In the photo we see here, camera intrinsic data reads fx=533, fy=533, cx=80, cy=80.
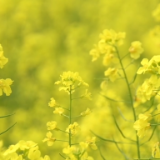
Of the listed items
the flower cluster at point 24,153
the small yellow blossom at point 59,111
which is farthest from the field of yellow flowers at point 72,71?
the flower cluster at point 24,153

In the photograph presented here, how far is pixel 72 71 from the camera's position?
6.28 m

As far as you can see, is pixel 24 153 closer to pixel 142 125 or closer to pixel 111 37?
pixel 142 125

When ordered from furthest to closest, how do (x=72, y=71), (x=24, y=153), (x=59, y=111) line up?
(x=72, y=71) → (x=59, y=111) → (x=24, y=153)

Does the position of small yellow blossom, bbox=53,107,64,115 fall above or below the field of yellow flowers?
below

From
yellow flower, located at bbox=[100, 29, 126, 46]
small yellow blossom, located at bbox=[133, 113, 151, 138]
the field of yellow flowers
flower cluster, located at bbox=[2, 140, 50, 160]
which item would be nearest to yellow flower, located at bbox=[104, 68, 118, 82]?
the field of yellow flowers

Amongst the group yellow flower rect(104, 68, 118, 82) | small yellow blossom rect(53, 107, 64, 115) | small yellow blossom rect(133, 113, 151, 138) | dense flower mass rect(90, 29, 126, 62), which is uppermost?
dense flower mass rect(90, 29, 126, 62)

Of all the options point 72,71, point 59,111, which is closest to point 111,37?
point 59,111

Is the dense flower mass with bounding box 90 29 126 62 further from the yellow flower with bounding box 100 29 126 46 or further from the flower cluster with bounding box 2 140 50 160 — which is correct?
the flower cluster with bounding box 2 140 50 160

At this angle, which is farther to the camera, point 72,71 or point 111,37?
point 72,71

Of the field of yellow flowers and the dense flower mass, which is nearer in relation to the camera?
the dense flower mass

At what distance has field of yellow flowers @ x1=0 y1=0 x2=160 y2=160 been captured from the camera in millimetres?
3672

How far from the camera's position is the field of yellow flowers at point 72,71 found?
145 inches

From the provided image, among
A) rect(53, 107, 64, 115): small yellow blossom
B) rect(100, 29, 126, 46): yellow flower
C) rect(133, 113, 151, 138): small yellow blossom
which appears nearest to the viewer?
rect(133, 113, 151, 138): small yellow blossom

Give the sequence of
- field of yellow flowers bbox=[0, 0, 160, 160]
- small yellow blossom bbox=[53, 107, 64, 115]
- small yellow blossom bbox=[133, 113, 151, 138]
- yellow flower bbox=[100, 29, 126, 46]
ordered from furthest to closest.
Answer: field of yellow flowers bbox=[0, 0, 160, 160] < yellow flower bbox=[100, 29, 126, 46] < small yellow blossom bbox=[53, 107, 64, 115] < small yellow blossom bbox=[133, 113, 151, 138]
